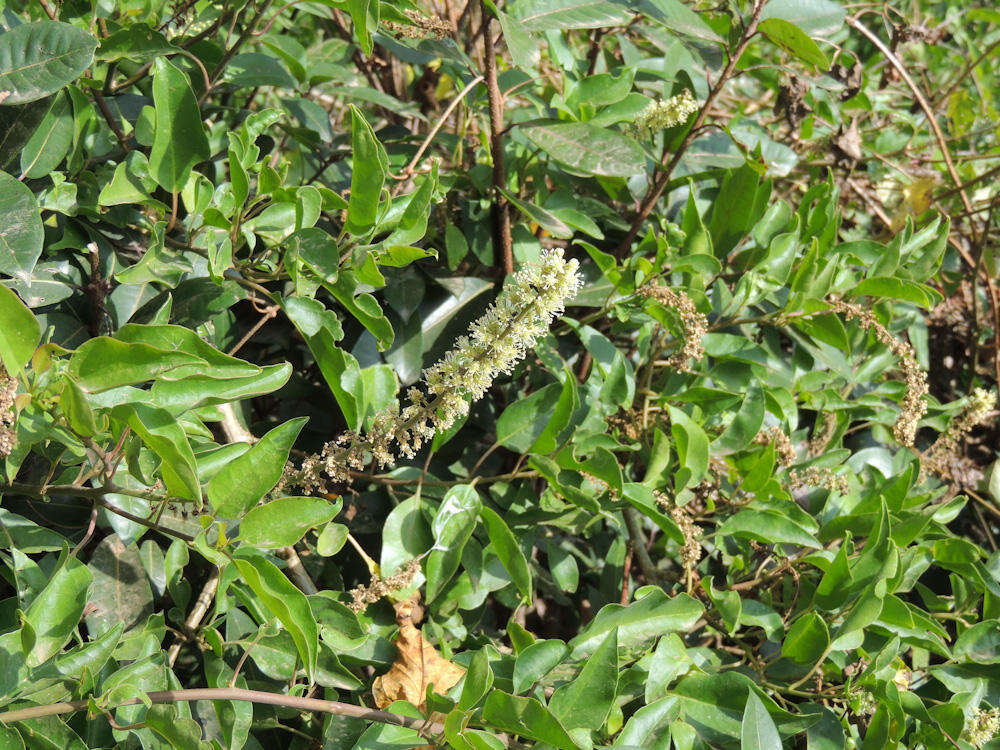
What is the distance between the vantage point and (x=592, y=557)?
4.38 feet

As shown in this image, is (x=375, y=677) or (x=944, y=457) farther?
(x=944, y=457)

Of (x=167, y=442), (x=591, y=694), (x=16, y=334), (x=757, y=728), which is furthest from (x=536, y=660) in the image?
(x=16, y=334)

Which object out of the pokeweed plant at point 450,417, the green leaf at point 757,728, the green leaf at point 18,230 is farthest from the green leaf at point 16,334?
the green leaf at point 757,728

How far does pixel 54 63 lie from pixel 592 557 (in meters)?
0.94

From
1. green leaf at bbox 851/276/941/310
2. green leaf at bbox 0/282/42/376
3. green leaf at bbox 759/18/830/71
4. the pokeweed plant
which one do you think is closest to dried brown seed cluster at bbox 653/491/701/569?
the pokeweed plant

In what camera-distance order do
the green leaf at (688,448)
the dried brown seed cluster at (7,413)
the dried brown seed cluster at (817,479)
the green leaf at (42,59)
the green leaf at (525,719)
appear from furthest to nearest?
the dried brown seed cluster at (817,479), the green leaf at (688,448), the green leaf at (42,59), the green leaf at (525,719), the dried brown seed cluster at (7,413)

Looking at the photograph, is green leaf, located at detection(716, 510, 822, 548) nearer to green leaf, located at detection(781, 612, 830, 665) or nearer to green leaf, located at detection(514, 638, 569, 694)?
green leaf, located at detection(781, 612, 830, 665)

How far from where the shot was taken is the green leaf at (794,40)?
1.11 metres

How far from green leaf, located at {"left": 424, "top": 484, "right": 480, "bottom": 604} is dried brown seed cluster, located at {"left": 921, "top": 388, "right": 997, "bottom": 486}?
88cm

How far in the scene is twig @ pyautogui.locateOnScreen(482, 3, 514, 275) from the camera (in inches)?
44.2

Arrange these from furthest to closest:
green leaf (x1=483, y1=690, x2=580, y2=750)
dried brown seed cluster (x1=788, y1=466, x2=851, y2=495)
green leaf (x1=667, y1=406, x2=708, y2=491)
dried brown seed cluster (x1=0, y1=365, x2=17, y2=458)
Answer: dried brown seed cluster (x1=788, y1=466, x2=851, y2=495) < green leaf (x1=667, y1=406, x2=708, y2=491) < green leaf (x1=483, y1=690, x2=580, y2=750) < dried brown seed cluster (x1=0, y1=365, x2=17, y2=458)

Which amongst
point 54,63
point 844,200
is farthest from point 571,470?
point 844,200

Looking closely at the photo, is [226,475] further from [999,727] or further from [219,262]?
[999,727]

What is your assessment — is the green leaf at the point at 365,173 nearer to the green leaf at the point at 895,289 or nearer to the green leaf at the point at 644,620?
the green leaf at the point at 644,620
